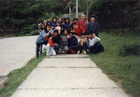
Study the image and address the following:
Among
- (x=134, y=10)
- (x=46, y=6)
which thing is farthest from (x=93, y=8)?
(x=46, y=6)

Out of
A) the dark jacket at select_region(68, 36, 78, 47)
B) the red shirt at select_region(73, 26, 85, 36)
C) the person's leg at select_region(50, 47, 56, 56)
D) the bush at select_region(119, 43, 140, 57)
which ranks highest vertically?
the red shirt at select_region(73, 26, 85, 36)

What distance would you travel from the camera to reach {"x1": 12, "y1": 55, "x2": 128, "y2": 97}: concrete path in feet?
11.7

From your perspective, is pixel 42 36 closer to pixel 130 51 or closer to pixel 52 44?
pixel 52 44

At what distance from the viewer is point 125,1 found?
53.1ft

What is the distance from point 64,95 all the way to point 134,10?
11810 millimetres

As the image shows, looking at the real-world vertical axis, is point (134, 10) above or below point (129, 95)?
above

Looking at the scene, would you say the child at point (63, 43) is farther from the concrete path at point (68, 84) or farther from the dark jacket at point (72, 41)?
the concrete path at point (68, 84)

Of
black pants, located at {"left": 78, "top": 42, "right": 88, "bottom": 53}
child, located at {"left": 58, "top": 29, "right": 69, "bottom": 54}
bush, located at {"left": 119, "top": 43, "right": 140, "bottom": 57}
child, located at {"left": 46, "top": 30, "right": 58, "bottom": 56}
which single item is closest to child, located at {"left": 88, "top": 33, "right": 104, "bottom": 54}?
black pants, located at {"left": 78, "top": 42, "right": 88, "bottom": 53}

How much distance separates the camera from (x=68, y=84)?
4.09 m

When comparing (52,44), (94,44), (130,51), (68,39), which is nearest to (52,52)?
(52,44)

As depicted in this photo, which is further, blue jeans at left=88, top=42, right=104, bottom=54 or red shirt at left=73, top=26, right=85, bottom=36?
red shirt at left=73, top=26, right=85, bottom=36

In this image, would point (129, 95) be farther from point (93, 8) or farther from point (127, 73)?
point (93, 8)

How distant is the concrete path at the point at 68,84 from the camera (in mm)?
3561

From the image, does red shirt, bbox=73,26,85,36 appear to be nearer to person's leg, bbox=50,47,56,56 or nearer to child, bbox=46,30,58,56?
child, bbox=46,30,58,56
